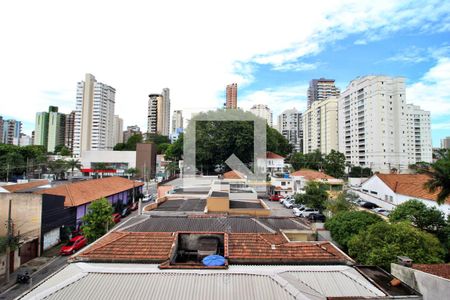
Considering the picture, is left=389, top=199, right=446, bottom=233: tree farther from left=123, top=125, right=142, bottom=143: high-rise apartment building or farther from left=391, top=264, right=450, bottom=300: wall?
left=123, top=125, right=142, bottom=143: high-rise apartment building

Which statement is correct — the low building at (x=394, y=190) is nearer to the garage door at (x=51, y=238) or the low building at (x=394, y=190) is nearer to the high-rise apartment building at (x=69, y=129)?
the garage door at (x=51, y=238)

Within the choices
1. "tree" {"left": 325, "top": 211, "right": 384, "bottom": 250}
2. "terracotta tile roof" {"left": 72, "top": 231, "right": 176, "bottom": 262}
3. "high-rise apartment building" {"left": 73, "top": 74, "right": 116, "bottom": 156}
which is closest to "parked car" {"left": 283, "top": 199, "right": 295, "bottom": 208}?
"tree" {"left": 325, "top": 211, "right": 384, "bottom": 250}

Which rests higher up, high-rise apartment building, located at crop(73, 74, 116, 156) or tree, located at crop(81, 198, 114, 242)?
high-rise apartment building, located at crop(73, 74, 116, 156)

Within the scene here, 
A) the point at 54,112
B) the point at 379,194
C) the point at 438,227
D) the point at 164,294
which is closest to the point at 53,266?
the point at 164,294

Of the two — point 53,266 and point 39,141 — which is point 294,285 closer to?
point 53,266

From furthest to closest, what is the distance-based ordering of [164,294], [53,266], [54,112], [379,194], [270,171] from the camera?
[54,112] < [270,171] < [379,194] < [53,266] < [164,294]

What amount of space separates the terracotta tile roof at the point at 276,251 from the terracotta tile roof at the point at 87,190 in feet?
43.4

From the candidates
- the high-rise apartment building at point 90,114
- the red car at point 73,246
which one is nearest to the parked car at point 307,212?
the red car at point 73,246

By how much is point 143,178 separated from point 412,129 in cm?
5561

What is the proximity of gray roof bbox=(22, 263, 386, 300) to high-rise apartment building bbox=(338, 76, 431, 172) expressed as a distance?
49.1 meters

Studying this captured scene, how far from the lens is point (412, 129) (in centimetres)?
5284

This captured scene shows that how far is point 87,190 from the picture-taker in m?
19.8

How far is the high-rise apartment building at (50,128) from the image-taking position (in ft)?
275

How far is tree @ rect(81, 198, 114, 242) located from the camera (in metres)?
13.6
